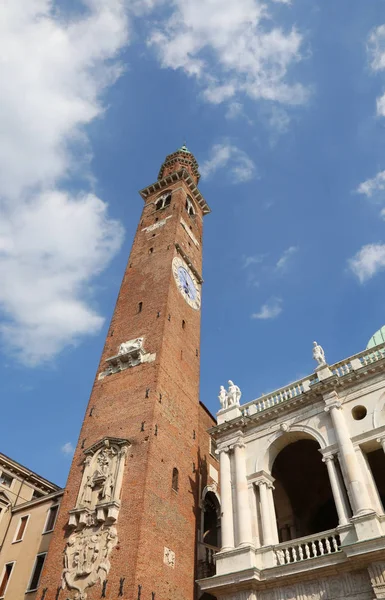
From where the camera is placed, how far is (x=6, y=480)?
100.0ft

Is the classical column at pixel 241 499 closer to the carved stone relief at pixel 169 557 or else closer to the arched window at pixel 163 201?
the carved stone relief at pixel 169 557

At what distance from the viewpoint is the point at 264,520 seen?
60.4 feet

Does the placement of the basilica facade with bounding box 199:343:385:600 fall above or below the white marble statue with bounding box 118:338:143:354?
below

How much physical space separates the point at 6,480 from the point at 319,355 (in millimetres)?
21854

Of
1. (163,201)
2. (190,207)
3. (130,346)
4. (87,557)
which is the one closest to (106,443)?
(87,557)

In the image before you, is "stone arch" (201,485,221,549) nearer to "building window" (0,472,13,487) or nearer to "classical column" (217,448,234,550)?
"classical column" (217,448,234,550)

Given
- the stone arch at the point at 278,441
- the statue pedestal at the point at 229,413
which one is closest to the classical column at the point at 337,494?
the stone arch at the point at 278,441

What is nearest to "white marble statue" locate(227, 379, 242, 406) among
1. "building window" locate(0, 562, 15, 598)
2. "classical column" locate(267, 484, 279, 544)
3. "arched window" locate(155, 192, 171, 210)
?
"classical column" locate(267, 484, 279, 544)

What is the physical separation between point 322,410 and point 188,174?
87.7 feet

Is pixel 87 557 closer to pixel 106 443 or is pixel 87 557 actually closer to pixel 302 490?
pixel 106 443

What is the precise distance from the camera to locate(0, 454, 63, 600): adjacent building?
934 inches

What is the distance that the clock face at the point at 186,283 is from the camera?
30998 millimetres

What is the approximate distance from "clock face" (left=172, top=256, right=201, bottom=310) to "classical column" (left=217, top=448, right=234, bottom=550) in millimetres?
12212

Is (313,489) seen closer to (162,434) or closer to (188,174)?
(162,434)
